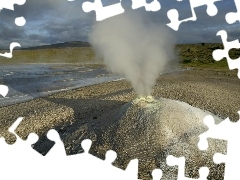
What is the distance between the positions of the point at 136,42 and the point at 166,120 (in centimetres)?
425

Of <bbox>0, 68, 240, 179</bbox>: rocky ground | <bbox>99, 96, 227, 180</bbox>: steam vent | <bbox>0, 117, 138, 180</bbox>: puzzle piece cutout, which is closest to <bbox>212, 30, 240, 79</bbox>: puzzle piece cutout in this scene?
<bbox>0, 117, 138, 180</bbox>: puzzle piece cutout

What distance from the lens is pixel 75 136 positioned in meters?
11.7

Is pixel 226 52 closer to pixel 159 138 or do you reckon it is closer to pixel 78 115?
pixel 159 138

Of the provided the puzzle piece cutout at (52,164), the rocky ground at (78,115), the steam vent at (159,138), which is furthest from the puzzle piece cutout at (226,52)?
the rocky ground at (78,115)

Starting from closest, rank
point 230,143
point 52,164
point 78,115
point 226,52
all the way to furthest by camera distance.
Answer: point 52,164, point 226,52, point 230,143, point 78,115

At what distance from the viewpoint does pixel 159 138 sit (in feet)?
34.6

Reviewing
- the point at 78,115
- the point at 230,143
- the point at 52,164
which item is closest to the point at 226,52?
the point at 52,164

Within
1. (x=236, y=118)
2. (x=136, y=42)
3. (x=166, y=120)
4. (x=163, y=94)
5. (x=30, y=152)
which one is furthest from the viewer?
(x=163, y=94)

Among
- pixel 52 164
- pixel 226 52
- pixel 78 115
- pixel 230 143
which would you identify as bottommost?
pixel 230 143

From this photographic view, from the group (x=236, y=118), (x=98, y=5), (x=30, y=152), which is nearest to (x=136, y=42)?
(x=236, y=118)

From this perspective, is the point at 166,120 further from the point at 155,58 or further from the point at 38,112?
the point at 38,112

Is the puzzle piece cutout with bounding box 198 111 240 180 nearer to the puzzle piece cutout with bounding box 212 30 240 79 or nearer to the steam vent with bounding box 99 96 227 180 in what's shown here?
the steam vent with bounding box 99 96 227 180

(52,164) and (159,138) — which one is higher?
(52,164)

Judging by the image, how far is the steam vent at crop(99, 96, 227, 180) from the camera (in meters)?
9.50
